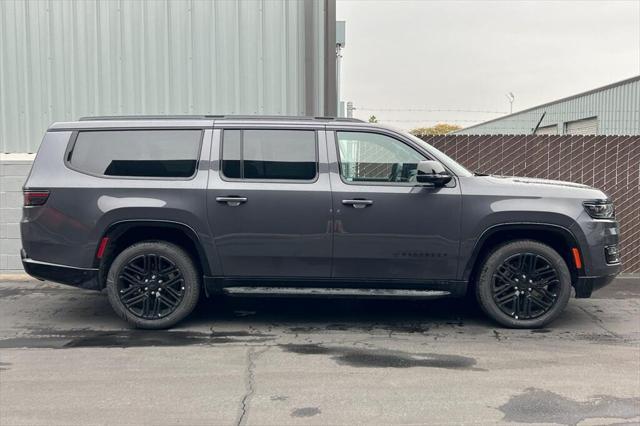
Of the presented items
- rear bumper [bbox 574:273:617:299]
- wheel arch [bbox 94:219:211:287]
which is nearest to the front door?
rear bumper [bbox 574:273:617:299]

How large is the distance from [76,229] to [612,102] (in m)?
18.0

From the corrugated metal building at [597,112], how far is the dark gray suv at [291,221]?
8335mm

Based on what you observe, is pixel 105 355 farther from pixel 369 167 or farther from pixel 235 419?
pixel 369 167

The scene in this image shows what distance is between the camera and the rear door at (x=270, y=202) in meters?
5.75

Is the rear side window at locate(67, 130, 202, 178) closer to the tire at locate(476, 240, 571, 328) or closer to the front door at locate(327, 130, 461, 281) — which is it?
the front door at locate(327, 130, 461, 281)

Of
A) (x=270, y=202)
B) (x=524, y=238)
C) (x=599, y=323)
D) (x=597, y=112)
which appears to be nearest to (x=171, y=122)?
(x=270, y=202)

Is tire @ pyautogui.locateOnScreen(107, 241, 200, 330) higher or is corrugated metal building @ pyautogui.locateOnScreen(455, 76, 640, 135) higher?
corrugated metal building @ pyautogui.locateOnScreen(455, 76, 640, 135)

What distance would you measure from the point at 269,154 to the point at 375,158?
1030 millimetres

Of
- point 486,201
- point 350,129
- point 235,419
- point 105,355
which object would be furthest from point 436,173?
point 105,355

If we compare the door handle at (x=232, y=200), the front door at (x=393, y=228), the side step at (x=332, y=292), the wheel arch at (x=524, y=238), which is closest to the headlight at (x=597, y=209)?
the wheel arch at (x=524, y=238)

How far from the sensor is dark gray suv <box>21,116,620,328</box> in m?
5.73

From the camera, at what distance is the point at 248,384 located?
178 inches

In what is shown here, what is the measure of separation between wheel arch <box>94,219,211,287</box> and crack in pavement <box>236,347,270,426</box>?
105 centimetres

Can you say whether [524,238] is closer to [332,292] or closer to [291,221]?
[332,292]
